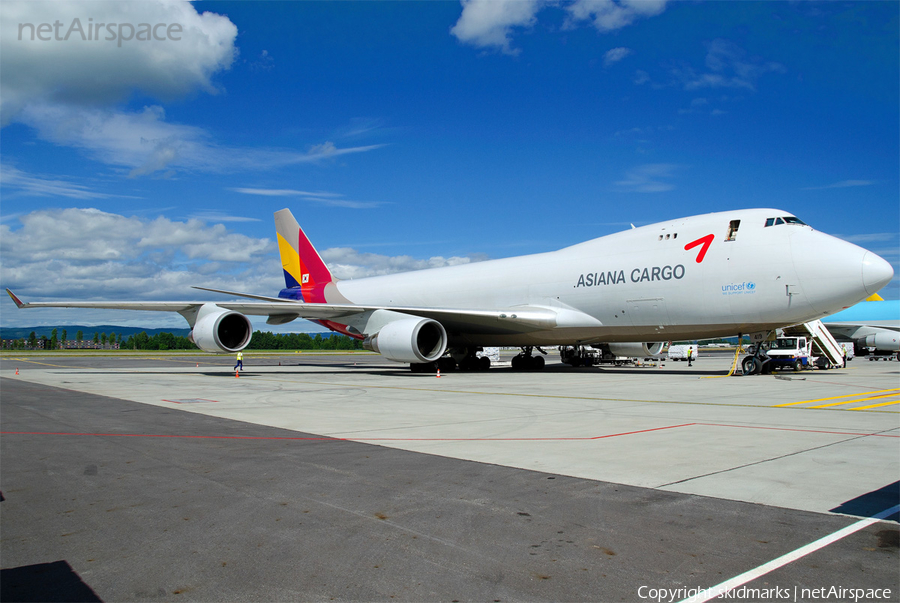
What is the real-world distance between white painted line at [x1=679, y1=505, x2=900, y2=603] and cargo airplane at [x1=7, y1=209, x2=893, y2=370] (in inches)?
567

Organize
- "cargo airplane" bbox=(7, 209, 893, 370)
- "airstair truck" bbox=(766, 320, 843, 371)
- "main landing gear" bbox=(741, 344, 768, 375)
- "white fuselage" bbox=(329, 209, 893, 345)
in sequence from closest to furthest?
"white fuselage" bbox=(329, 209, 893, 345) → "cargo airplane" bbox=(7, 209, 893, 370) → "main landing gear" bbox=(741, 344, 768, 375) → "airstair truck" bbox=(766, 320, 843, 371)

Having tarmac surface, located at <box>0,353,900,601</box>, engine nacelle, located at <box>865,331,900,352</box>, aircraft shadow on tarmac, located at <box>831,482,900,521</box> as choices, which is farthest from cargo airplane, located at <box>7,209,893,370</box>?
engine nacelle, located at <box>865,331,900,352</box>

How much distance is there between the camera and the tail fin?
107 ft

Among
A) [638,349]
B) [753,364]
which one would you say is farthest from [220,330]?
[753,364]

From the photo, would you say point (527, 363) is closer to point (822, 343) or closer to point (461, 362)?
point (461, 362)

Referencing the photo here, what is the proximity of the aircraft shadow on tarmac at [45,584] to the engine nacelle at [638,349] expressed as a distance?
1075 inches

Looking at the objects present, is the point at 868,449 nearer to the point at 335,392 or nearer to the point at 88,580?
the point at 88,580

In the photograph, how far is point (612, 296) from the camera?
20562mm

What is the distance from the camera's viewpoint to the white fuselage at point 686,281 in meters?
16.9

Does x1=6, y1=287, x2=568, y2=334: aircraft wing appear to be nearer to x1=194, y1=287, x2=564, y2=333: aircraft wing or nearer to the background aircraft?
x1=194, y1=287, x2=564, y2=333: aircraft wing

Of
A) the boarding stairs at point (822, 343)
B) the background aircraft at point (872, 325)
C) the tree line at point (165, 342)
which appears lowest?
the tree line at point (165, 342)

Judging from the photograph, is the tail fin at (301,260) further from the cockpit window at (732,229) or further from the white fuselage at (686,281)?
the cockpit window at (732,229)

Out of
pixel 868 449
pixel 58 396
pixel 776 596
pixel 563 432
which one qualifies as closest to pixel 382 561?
pixel 776 596

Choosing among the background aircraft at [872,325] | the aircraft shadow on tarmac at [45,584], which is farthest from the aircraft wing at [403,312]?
the background aircraft at [872,325]
